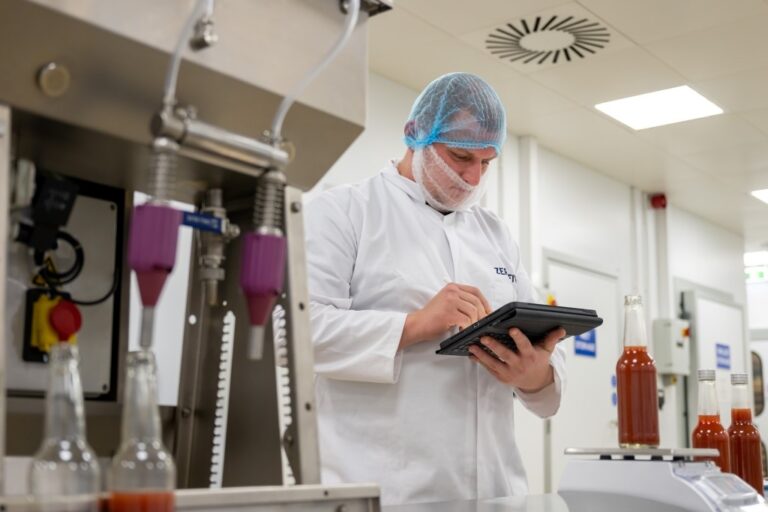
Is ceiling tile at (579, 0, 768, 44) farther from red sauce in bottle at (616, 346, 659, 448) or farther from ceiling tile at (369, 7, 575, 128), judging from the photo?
red sauce in bottle at (616, 346, 659, 448)

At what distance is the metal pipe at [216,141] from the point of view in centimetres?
71

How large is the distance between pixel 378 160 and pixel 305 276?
3.07 meters

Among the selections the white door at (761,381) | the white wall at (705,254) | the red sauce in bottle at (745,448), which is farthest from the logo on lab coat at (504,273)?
the white door at (761,381)

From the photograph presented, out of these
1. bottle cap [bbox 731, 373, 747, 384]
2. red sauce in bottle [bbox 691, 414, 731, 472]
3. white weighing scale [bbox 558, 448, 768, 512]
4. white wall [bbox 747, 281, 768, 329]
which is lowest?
white weighing scale [bbox 558, 448, 768, 512]

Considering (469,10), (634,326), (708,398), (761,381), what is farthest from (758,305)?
(634,326)

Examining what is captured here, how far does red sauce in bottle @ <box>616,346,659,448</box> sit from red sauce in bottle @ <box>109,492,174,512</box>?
0.97 metres

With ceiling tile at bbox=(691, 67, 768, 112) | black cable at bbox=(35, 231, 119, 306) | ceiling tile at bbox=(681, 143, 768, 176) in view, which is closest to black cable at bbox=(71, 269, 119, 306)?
black cable at bbox=(35, 231, 119, 306)

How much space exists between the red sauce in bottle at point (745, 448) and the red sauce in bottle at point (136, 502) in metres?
1.40

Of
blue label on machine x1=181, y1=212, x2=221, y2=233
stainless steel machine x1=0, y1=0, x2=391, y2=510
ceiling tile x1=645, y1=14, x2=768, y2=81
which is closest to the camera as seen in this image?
stainless steel machine x1=0, y1=0, x2=391, y2=510

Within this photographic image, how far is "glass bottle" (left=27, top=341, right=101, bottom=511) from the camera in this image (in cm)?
56

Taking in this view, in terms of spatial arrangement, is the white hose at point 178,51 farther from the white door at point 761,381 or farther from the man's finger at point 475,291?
the white door at point 761,381

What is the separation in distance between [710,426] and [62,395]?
134 centimetres

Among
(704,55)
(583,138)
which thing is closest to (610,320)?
(583,138)

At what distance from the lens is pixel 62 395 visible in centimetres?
57
